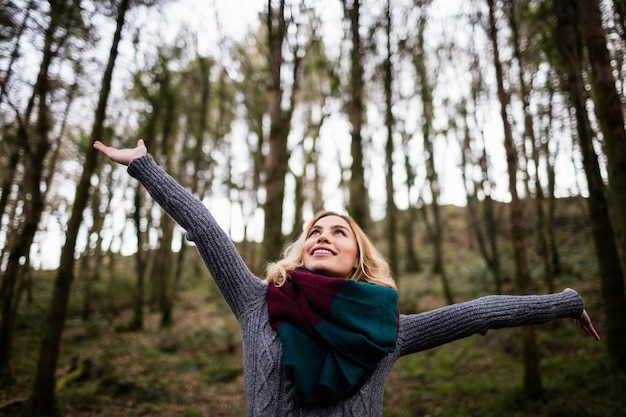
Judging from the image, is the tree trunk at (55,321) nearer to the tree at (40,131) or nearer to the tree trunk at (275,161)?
the tree at (40,131)

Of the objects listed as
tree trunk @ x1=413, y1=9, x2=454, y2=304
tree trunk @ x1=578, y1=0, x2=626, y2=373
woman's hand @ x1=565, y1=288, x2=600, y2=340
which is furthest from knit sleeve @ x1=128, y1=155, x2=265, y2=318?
tree trunk @ x1=413, y1=9, x2=454, y2=304

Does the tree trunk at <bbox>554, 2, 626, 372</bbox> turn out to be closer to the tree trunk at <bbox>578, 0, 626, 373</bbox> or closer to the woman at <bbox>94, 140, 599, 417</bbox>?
the tree trunk at <bbox>578, 0, 626, 373</bbox>

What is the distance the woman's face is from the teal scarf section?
7.9 inches

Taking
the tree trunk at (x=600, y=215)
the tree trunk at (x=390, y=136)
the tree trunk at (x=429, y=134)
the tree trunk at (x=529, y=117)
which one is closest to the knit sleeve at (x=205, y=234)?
the tree trunk at (x=600, y=215)

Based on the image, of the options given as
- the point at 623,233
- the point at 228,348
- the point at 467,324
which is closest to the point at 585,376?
the point at 623,233

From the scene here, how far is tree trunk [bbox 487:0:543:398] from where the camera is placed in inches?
194

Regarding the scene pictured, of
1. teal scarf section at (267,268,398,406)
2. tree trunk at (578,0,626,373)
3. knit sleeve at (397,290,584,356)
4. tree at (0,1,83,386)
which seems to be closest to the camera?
teal scarf section at (267,268,398,406)

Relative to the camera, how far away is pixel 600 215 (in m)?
5.25

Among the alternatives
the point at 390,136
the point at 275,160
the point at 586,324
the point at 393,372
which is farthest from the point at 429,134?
the point at 586,324

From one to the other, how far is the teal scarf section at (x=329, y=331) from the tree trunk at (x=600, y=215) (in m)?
4.55

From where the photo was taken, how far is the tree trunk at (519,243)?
4934 millimetres

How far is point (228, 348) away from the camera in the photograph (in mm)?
9508

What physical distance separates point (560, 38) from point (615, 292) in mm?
4335

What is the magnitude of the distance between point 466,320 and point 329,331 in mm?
767
